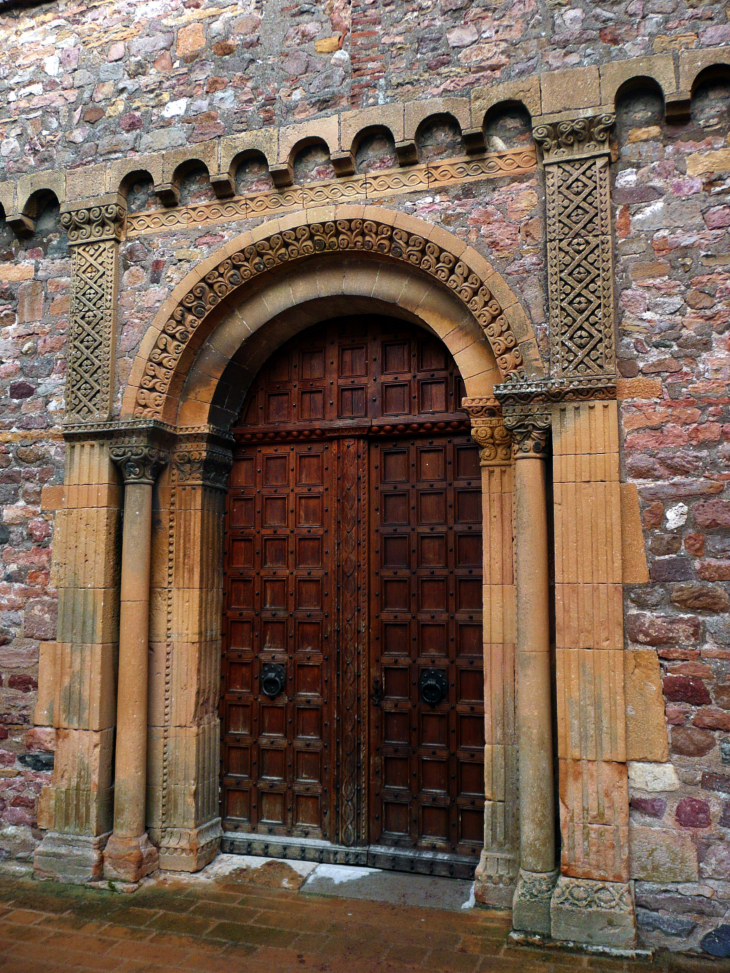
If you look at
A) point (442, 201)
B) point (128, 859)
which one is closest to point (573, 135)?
point (442, 201)

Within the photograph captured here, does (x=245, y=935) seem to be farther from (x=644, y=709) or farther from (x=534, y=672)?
(x=644, y=709)

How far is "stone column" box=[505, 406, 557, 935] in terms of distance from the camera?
12.6 ft

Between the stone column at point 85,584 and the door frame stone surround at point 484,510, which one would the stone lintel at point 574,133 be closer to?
the door frame stone surround at point 484,510

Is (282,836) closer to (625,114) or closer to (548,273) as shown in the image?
(548,273)

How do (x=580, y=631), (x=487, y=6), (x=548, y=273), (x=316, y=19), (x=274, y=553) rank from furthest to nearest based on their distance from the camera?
(x=274, y=553), (x=316, y=19), (x=487, y=6), (x=548, y=273), (x=580, y=631)

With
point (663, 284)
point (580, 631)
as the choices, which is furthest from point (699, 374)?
point (580, 631)

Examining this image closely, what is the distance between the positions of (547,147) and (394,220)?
96cm

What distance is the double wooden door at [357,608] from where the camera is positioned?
4598mm

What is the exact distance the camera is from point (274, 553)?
16.8 feet

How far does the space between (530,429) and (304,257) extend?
1.88m

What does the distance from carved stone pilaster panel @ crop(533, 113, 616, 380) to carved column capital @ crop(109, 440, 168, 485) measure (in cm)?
260

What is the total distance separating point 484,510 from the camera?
14.2ft

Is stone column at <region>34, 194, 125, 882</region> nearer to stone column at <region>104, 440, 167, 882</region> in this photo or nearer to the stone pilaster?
stone column at <region>104, 440, 167, 882</region>

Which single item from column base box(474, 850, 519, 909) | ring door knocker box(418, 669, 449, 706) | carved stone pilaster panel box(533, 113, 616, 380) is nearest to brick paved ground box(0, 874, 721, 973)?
column base box(474, 850, 519, 909)
